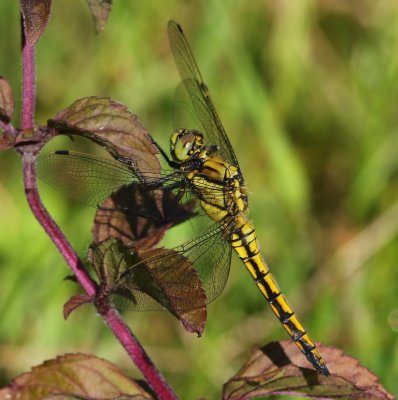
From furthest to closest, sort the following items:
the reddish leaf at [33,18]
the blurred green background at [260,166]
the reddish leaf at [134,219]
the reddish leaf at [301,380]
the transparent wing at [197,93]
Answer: the blurred green background at [260,166], the transparent wing at [197,93], the reddish leaf at [134,219], the reddish leaf at [301,380], the reddish leaf at [33,18]

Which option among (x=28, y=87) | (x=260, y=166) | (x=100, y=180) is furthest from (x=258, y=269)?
(x=260, y=166)

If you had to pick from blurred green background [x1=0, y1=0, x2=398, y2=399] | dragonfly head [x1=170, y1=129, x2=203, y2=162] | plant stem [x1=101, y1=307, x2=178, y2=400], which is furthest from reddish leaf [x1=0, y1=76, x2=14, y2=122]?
blurred green background [x1=0, y1=0, x2=398, y2=399]

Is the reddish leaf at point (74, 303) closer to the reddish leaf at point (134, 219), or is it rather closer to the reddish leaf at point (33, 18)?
the reddish leaf at point (134, 219)

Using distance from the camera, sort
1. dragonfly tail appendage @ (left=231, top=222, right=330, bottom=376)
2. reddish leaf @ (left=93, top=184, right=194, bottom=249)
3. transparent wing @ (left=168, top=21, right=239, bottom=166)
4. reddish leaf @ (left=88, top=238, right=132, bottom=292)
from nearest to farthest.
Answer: reddish leaf @ (left=88, top=238, right=132, bottom=292) → reddish leaf @ (left=93, top=184, right=194, bottom=249) → dragonfly tail appendage @ (left=231, top=222, right=330, bottom=376) → transparent wing @ (left=168, top=21, right=239, bottom=166)

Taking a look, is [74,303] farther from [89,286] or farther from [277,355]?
[277,355]

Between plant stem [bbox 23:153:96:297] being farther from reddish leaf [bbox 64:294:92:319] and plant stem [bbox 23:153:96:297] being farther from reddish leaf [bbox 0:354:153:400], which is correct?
reddish leaf [bbox 0:354:153:400]

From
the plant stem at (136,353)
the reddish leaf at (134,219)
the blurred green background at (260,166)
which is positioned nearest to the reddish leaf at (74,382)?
the plant stem at (136,353)
